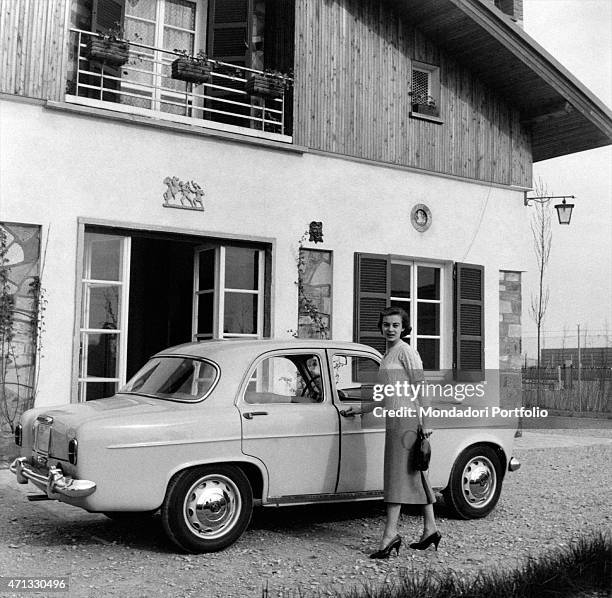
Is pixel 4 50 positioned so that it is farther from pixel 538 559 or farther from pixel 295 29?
pixel 538 559

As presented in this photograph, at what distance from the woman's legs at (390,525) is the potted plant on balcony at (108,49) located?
631cm

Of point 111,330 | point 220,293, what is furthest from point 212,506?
point 220,293

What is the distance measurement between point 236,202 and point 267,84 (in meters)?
1.61

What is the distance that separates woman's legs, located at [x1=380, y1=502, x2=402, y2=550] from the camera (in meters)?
5.84

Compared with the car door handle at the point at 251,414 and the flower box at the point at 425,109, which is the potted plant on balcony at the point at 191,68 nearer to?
the flower box at the point at 425,109

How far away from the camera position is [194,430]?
591 cm

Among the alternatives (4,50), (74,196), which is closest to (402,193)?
(74,196)

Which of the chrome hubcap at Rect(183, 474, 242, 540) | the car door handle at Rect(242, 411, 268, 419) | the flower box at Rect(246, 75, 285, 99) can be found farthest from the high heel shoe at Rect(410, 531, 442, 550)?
the flower box at Rect(246, 75, 285, 99)

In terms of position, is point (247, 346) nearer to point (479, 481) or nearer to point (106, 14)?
point (479, 481)

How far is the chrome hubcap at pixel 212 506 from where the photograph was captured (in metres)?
5.82

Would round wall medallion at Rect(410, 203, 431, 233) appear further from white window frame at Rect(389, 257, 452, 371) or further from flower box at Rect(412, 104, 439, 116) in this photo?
flower box at Rect(412, 104, 439, 116)

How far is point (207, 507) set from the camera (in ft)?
19.3

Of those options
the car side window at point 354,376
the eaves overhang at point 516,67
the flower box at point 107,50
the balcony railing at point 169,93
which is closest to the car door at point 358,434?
the car side window at point 354,376

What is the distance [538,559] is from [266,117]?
25.6ft
